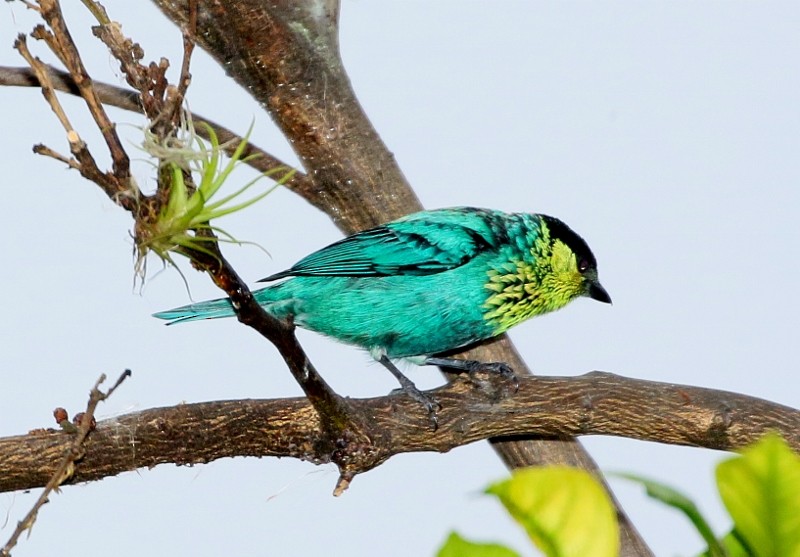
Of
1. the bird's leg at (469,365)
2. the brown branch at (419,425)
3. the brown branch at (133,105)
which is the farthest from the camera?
the brown branch at (133,105)

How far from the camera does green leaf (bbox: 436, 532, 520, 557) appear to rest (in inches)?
36.7

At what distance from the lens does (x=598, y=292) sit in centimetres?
380

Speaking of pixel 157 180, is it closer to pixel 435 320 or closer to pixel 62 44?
pixel 62 44

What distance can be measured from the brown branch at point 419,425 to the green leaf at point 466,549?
182 centimetres

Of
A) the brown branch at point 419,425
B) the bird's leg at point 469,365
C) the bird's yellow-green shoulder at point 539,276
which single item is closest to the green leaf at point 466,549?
the brown branch at point 419,425

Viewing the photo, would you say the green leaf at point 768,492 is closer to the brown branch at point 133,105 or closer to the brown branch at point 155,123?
the brown branch at point 155,123

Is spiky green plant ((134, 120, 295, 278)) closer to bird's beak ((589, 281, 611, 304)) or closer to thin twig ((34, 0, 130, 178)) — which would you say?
thin twig ((34, 0, 130, 178))

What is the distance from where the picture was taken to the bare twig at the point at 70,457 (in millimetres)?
1946

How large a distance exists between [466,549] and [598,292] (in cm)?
296

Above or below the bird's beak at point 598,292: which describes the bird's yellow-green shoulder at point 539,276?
above

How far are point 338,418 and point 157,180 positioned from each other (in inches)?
45.1

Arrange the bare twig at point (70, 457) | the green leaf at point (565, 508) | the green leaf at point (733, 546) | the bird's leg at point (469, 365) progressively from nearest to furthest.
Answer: the green leaf at point (565, 508) < the green leaf at point (733, 546) < the bare twig at point (70, 457) < the bird's leg at point (469, 365)

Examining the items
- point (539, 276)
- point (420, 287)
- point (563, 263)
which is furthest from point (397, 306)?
point (563, 263)

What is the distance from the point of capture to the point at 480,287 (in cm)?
345
